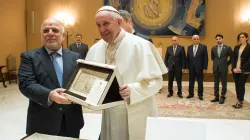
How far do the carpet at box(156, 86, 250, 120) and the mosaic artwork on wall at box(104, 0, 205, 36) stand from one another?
358cm

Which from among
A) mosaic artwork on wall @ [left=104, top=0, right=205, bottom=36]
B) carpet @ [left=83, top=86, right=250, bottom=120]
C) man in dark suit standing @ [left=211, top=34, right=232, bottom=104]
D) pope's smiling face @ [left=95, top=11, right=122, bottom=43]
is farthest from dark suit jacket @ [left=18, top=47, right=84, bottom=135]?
mosaic artwork on wall @ [left=104, top=0, right=205, bottom=36]

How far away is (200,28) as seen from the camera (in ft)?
33.3

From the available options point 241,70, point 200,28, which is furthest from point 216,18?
point 241,70

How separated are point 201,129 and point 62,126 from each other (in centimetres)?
106

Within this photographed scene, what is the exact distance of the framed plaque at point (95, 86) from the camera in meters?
1.48

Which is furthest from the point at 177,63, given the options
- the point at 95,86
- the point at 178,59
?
the point at 95,86

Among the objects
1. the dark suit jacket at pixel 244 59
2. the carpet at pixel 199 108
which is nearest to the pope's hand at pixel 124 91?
the carpet at pixel 199 108

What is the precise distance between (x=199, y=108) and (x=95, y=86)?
4959 mm

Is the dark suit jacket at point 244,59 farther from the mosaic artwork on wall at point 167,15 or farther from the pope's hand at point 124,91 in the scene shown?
the pope's hand at point 124,91

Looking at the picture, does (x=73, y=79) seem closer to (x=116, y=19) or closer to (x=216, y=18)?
(x=116, y=19)

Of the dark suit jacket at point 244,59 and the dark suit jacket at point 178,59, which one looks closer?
the dark suit jacket at point 244,59

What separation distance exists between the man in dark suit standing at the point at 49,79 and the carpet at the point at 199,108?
145 inches

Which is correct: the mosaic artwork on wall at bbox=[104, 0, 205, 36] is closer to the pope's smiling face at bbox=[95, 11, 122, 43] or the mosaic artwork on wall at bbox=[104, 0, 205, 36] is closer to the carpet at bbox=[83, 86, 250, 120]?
the carpet at bbox=[83, 86, 250, 120]

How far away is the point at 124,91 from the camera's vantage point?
163cm
